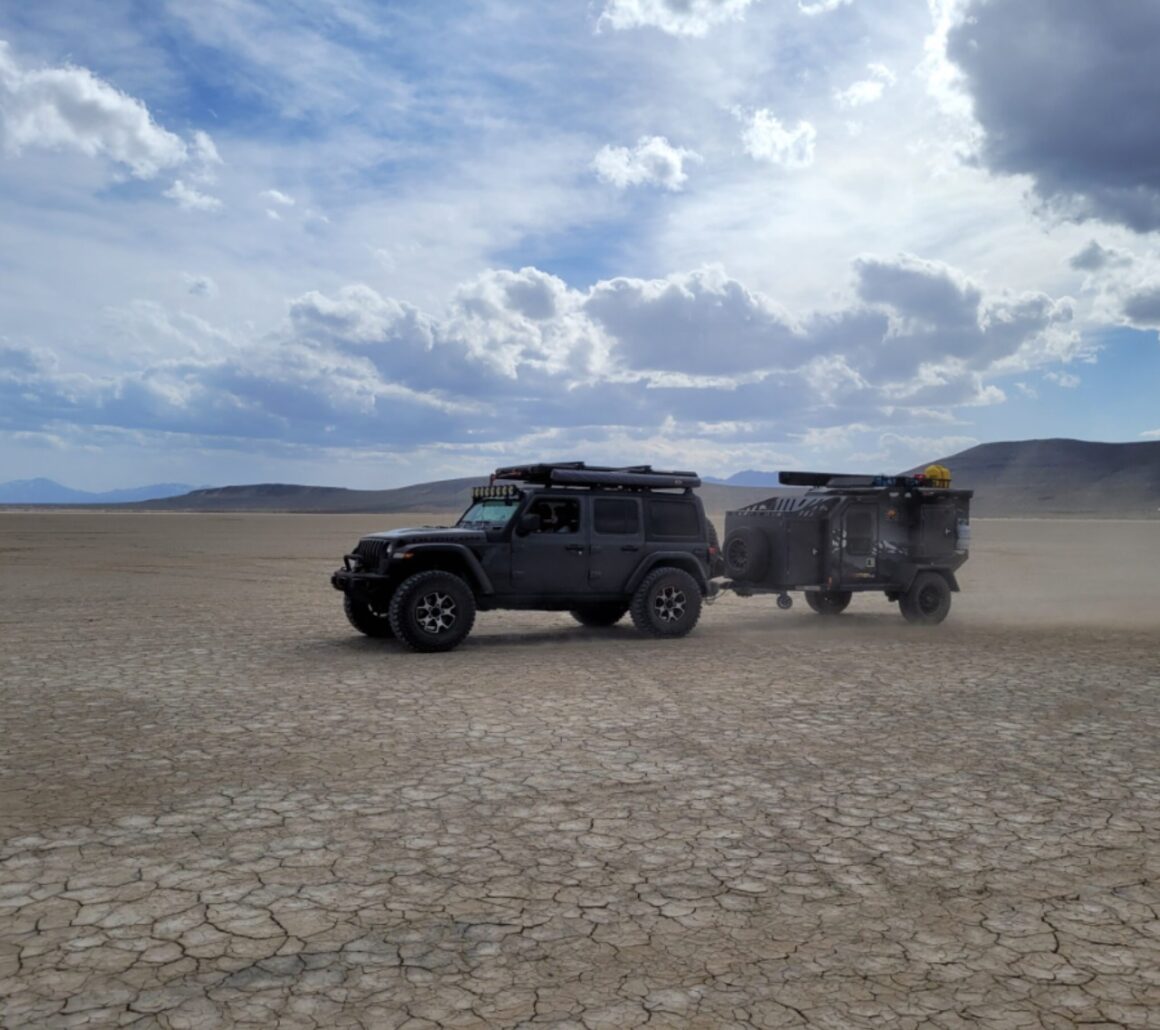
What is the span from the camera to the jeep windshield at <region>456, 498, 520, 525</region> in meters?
12.8

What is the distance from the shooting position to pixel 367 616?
12.9 meters

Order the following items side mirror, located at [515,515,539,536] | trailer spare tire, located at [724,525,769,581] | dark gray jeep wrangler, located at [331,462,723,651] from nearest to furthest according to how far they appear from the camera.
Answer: dark gray jeep wrangler, located at [331,462,723,651] → side mirror, located at [515,515,539,536] → trailer spare tire, located at [724,525,769,581]

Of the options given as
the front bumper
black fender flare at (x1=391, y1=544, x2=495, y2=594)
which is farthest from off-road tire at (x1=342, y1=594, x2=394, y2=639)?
black fender flare at (x1=391, y1=544, x2=495, y2=594)

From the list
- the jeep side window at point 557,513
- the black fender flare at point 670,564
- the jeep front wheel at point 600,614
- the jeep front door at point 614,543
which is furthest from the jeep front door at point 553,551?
the jeep front wheel at point 600,614

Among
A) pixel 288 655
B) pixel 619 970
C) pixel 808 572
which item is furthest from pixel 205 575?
pixel 619 970

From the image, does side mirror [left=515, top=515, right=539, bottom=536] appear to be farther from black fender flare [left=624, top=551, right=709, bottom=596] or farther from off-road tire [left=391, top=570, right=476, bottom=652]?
black fender flare [left=624, top=551, right=709, bottom=596]

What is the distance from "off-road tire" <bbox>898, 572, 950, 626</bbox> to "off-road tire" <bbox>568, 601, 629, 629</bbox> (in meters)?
4.47

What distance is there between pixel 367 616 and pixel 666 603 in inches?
154

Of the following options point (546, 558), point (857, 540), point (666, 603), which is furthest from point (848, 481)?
point (546, 558)

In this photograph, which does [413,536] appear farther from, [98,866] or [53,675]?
[98,866]

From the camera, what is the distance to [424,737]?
7.64 metres

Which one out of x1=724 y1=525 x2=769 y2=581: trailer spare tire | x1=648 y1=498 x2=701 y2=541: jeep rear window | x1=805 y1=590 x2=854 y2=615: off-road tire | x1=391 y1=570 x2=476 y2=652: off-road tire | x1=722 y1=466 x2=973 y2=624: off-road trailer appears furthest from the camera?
x1=805 y1=590 x2=854 y2=615: off-road tire

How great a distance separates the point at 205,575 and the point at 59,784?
19.5 metres

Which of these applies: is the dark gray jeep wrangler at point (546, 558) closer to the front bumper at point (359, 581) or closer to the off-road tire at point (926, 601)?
the front bumper at point (359, 581)
